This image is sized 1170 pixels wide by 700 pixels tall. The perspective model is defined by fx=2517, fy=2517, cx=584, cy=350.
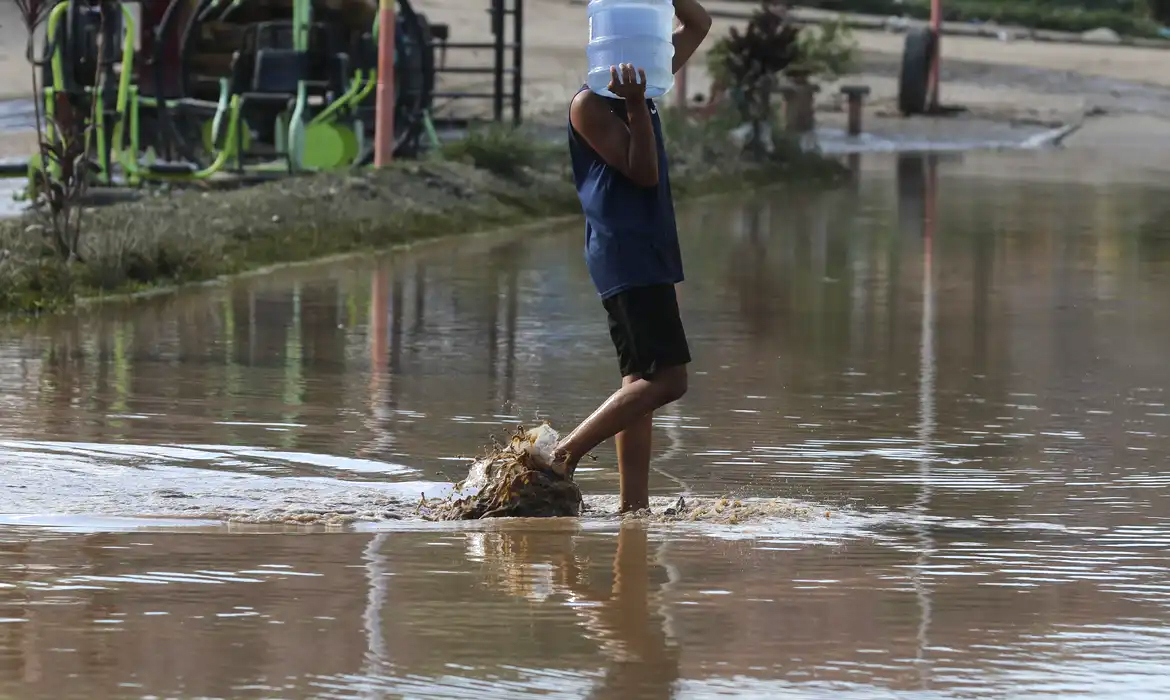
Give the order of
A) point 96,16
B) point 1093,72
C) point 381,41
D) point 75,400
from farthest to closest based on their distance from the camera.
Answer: point 1093,72, point 96,16, point 381,41, point 75,400

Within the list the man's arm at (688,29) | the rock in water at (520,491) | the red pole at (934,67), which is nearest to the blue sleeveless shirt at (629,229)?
the man's arm at (688,29)

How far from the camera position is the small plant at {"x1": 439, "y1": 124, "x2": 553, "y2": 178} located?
896 inches

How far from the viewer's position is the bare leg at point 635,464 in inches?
321

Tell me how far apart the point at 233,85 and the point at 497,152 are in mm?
2957

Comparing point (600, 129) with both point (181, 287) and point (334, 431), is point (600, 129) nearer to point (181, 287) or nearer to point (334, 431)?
point (334, 431)

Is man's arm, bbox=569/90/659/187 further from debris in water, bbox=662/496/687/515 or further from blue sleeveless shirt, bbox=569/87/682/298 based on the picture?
debris in water, bbox=662/496/687/515

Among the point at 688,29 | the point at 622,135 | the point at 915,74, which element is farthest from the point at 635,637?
the point at 915,74

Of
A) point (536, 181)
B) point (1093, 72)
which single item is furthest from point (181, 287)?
point (1093, 72)

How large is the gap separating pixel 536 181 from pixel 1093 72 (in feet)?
106

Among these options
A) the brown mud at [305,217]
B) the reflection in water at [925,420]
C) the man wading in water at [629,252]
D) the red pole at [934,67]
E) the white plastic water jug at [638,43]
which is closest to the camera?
the reflection in water at [925,420]

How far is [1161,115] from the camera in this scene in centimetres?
4509

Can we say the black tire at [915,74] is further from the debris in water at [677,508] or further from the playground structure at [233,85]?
the debris in water at [677,508]

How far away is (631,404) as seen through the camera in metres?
8.02

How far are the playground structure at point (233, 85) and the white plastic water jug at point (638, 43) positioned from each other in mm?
13452
